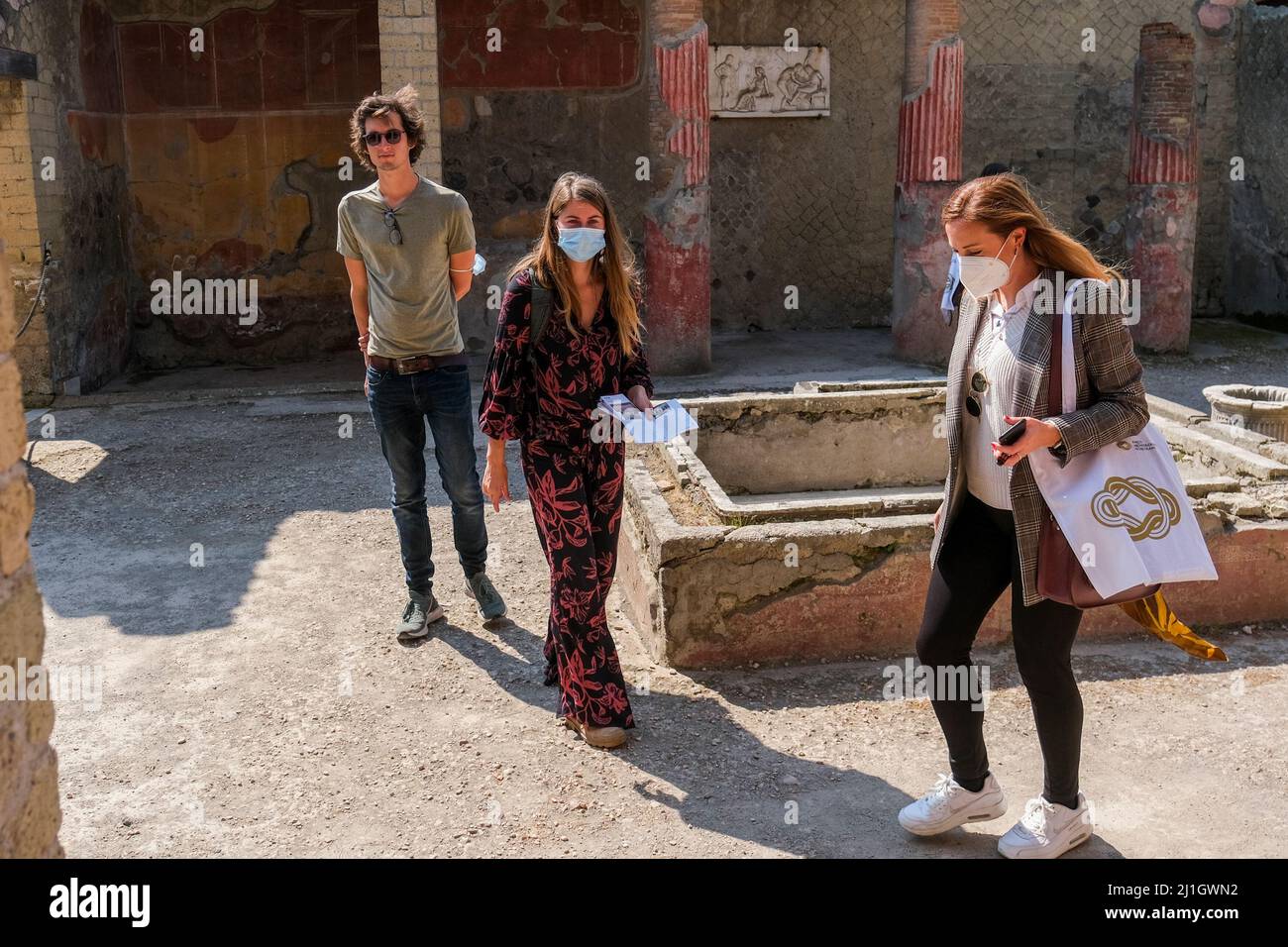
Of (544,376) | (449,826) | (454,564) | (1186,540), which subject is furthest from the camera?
(454,564)

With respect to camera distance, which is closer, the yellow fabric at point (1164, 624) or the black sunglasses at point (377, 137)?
the yellow fabric at point (1164, 624)

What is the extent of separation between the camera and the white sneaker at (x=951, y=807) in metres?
3.52

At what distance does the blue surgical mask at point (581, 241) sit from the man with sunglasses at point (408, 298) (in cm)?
98

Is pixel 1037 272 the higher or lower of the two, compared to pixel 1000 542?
higher

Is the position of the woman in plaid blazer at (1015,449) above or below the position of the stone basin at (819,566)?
above

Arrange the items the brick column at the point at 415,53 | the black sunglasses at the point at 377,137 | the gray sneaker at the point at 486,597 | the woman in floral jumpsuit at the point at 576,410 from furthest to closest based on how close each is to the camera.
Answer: the brick column at the point at 415,53 → the gray sneaker at the point at 486,597 → the black sunglasses at the point at 377,137 → the woman in floral jumpsuit at the point at 576,410

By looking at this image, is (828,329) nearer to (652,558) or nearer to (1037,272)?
(652,558)

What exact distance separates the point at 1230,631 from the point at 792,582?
1.74 meters

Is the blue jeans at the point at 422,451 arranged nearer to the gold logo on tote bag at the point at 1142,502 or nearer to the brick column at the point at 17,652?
the brick column at the point at 17,652

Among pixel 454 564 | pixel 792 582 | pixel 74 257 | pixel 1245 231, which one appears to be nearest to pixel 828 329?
pixel 1245 231

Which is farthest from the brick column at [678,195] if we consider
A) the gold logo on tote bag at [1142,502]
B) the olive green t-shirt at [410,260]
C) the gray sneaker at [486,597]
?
the gold logo on tote bag at [1142,502]

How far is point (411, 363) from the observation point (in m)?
4.88

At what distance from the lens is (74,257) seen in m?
10.1

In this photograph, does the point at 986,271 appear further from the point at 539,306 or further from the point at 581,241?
the point at 539,306
